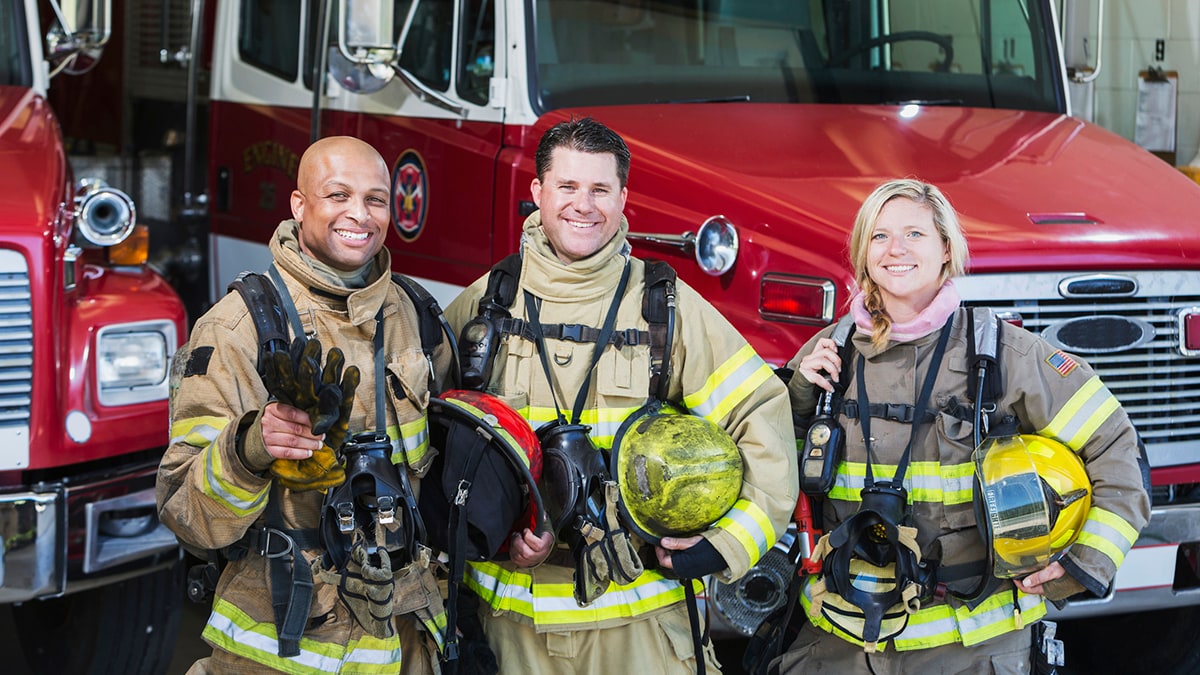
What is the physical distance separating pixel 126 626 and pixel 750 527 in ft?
7.62

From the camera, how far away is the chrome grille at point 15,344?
→ 410 cm

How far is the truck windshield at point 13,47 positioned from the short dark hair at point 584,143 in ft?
8.46

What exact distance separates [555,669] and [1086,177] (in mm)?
2375

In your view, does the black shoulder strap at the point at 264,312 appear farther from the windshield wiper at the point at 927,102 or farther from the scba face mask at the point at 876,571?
the windshield wiper at the point at 927,102

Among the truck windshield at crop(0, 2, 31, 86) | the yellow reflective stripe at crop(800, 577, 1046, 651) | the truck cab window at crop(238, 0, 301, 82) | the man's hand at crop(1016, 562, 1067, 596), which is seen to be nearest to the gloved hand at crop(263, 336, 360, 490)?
the yellow reflective stripe at crop(800, 577, 1046, 651)

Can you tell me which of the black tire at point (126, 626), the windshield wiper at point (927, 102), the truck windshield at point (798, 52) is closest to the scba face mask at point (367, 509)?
the black tire at point (126, 626)

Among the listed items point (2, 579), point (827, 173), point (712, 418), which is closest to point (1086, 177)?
point (827, 173)

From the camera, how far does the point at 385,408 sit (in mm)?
3027

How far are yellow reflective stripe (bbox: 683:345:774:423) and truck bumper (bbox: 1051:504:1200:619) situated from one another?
5.06 ft

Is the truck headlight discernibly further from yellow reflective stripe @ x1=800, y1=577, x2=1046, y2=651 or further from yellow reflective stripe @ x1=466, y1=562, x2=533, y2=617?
yellow reflective stripe @ x1=800, y1=577, x2=1046, y2=651

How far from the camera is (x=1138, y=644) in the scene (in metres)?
5.21

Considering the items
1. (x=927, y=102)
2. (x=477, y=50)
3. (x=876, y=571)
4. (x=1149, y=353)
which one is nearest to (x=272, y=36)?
(x=477, y=50)

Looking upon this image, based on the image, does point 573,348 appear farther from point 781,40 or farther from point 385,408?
point 781,40

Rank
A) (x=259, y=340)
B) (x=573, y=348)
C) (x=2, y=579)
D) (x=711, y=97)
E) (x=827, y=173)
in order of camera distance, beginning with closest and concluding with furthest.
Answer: (x=259, y=340)
(x=573, y=348)
(x=2, y=579)
(x=827, y=173)
(x=711, y=97)
